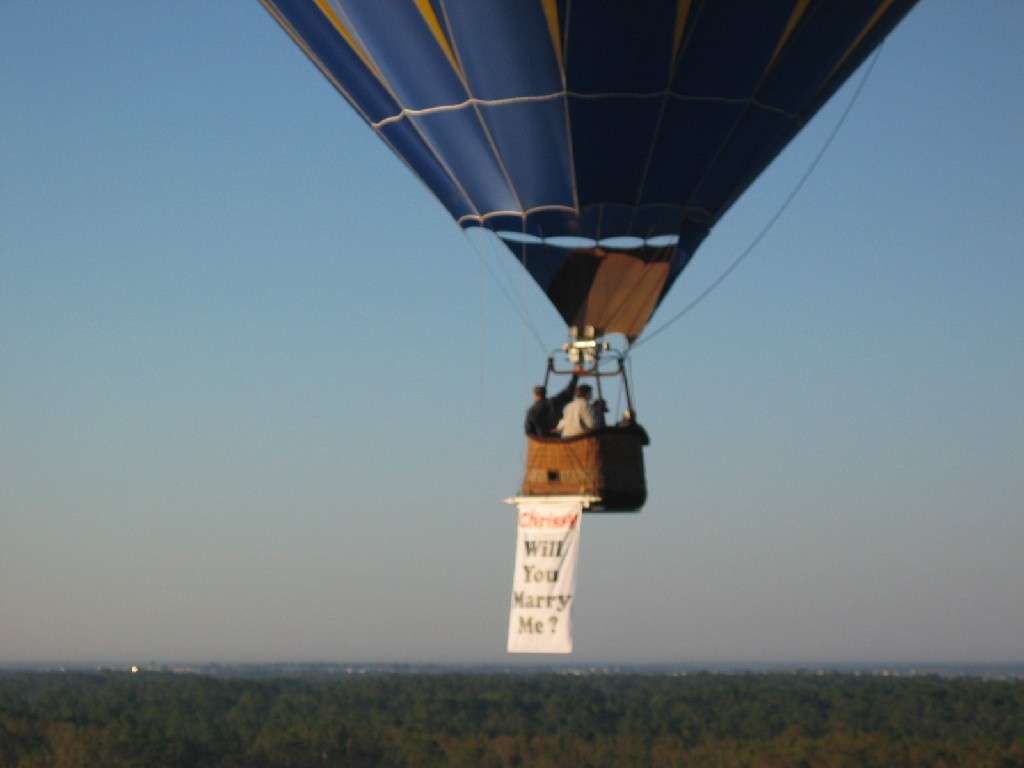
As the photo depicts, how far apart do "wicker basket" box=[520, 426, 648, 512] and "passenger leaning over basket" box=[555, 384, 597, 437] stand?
0.26ft

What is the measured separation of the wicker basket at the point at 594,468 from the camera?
13219 millimetres

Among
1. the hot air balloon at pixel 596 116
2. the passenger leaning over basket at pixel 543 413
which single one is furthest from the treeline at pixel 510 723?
the passenger leaning over basket at pixel 543 413

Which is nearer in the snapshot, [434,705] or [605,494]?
[605,494]

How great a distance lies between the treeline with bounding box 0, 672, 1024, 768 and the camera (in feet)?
209

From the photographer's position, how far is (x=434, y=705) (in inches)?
3344

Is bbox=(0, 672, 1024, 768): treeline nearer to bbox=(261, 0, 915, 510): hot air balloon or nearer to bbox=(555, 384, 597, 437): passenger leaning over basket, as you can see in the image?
bbox=(261, 0, 915, 510): hot air balloon

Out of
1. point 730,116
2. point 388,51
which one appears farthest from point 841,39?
point 388,51

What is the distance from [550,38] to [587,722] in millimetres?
70608

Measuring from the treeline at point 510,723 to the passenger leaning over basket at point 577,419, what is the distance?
47749mm

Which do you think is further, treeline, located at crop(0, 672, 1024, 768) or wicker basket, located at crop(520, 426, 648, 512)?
treeline, located at crop(0, 672, 1024, 768)

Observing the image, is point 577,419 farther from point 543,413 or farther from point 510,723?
point 510,723

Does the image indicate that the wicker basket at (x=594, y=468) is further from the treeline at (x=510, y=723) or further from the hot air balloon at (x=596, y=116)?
the treeline at (x=510, y=723)

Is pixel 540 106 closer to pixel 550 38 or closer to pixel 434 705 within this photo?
pixel 550 38

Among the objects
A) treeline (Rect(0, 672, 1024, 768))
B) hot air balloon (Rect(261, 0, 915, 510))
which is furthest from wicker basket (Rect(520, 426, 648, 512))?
treeline (Rect(0, 672, 1024, 768))
